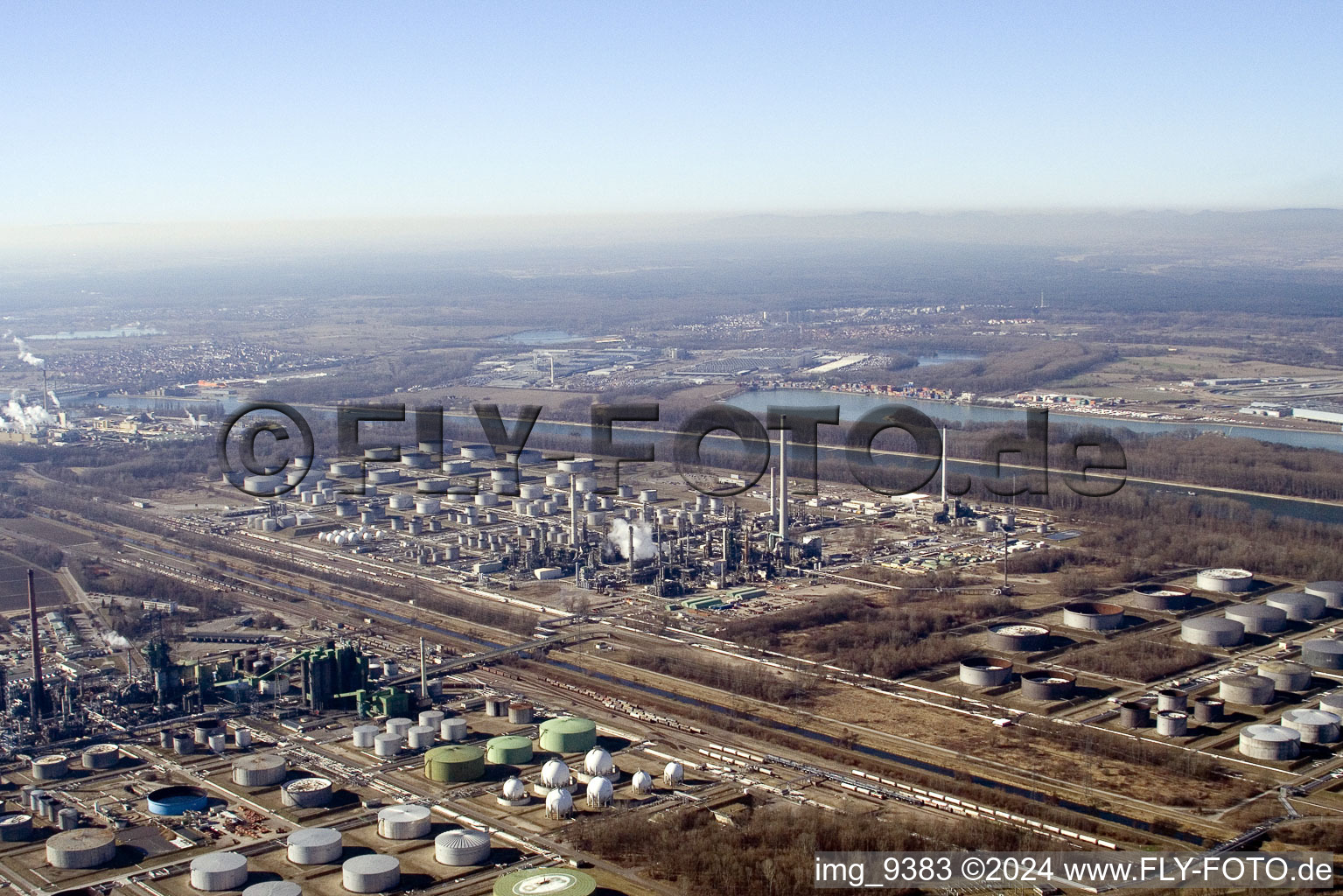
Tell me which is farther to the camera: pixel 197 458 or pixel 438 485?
pixel 197 458

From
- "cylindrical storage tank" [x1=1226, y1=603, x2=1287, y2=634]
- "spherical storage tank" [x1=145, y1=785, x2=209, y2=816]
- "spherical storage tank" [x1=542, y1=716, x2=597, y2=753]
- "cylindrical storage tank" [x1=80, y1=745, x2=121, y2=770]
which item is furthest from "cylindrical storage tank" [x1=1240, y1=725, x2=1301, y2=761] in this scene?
"cylindrical storage tank" [x1=80, y1=745, x2=121, y2=770]

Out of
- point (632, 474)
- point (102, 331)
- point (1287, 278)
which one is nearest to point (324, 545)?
point (632, 474)

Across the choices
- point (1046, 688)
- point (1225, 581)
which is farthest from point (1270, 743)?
point (1225, 581)

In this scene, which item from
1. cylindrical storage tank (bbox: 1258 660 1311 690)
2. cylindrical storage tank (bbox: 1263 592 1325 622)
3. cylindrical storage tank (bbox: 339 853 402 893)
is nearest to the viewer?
cylindrical storage tank (bbox: 339 853 402 893)

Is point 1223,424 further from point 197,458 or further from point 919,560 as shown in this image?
point 197,458

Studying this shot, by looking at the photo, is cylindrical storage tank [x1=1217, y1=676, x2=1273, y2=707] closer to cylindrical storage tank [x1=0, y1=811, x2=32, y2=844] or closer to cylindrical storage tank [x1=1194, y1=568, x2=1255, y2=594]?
cylindrical storage tank [x1=1194, y1=568, x2=1255, y2=594]

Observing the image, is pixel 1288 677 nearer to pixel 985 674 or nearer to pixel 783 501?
pixel 985 674

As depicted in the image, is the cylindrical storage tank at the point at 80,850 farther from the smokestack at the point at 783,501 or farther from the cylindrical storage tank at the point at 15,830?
the smokestack at the point at 783,501
